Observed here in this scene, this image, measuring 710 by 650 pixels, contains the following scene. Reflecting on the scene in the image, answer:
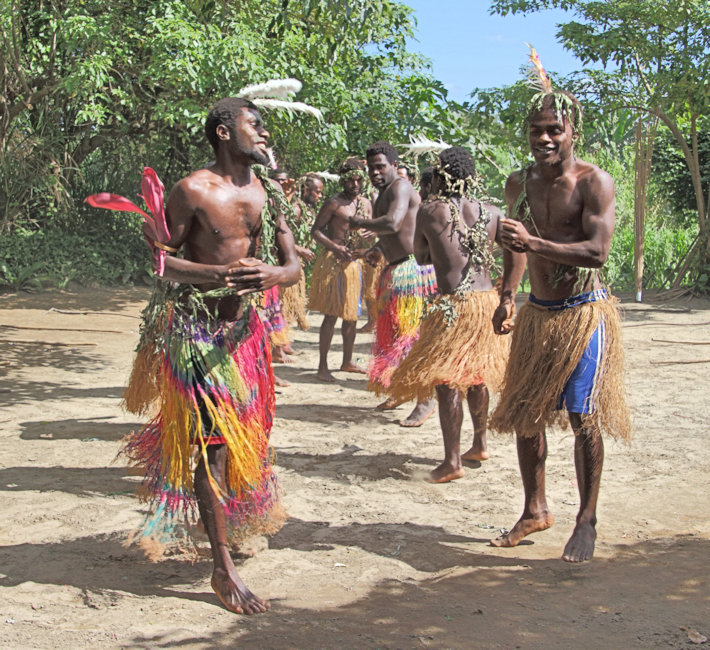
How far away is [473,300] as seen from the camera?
4840 millimetres

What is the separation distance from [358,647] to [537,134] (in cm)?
215

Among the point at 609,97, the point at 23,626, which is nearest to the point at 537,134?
the point at 23,626

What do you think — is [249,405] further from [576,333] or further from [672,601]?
[672,601]

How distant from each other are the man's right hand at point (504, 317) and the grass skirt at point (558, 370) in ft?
0.64

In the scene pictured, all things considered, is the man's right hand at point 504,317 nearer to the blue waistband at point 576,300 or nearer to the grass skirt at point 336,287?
the blue waistband at point 576,300

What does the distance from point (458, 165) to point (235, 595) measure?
9.40 feet

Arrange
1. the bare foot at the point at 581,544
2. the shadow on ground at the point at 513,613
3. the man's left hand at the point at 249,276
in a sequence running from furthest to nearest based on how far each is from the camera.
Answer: the bare foot at the point at 581,544
the man's left hand at the point at 249,276
the shadow on ground at the point at 513,613

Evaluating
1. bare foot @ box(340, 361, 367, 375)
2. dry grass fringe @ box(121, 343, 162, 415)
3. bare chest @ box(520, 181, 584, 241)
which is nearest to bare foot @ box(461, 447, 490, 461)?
bare chest @ box(520, 181, 584, 241)

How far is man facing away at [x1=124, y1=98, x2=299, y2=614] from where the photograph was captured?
3.17m

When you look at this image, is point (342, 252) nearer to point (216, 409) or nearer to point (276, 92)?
point (276, 92)

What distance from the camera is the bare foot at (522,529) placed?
3662 millimetres

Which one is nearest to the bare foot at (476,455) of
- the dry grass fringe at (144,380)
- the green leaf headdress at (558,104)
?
the dry grass fringe at (144,380)

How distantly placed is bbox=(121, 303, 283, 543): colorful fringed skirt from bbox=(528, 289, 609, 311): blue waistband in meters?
1.23

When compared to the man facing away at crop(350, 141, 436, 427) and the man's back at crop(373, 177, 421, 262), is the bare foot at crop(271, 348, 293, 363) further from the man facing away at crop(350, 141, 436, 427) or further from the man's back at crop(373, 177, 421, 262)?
the man's back at crop(373, 177, 421, 262)
